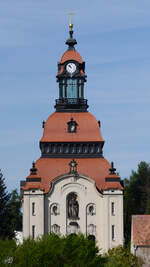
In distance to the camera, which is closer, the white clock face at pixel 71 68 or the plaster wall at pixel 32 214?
the plaster wall at pixel 32 214

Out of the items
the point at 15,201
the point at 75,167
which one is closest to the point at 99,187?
the point at 75,167

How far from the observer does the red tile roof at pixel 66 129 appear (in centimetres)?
13425

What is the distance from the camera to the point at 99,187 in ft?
426

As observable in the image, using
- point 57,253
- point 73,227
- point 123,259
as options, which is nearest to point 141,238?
point 123,259

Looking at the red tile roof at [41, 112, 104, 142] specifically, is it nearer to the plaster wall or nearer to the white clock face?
the white clock face

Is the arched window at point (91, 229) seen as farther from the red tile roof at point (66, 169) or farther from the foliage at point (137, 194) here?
the foliage at point (137, 194)

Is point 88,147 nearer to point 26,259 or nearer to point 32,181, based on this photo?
point 32,181

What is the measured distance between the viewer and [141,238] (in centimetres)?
11069

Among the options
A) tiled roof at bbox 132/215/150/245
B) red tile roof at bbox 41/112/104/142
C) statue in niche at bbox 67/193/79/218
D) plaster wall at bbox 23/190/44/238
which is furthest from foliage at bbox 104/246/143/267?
red tile roof at bbox 41/112/104/142

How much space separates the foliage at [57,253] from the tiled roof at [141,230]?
650 inches

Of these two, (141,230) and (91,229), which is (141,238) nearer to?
(141,230)

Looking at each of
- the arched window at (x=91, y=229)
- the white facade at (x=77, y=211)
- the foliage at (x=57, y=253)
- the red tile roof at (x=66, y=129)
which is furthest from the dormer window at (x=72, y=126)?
the foliage at (x=57, y=253)

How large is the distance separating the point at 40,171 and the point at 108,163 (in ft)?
29.3

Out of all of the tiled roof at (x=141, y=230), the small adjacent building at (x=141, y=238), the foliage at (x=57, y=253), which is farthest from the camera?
the tiled roof at (x=141, y=230)
